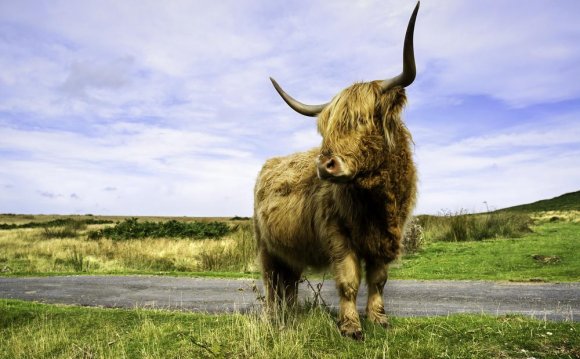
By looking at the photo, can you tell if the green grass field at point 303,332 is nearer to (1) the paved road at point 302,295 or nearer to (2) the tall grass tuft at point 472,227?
(1) the paved road at point 302,295

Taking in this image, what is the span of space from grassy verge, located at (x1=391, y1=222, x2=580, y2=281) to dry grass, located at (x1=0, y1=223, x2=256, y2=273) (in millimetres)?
4548

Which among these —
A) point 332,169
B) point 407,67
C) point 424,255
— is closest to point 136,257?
point 424,255

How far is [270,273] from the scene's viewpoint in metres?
6.53

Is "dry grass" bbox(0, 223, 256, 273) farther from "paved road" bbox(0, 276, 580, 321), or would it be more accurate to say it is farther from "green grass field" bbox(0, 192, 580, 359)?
"paved road" bbox(0, 276, 580, 321)

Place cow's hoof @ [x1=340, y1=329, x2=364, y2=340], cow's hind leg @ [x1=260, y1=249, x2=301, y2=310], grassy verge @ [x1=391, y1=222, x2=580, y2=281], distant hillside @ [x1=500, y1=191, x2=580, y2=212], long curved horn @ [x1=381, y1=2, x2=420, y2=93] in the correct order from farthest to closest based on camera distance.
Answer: distant hillside @ [x1=500, y1=191, x2=580, y2=212] → grassy verge @ [x1=391, y1=222, x2=580, y2=281] → cow's hind leg @ [x1=260, y1=249, x2=301, y2=310] → cow's hoof @ [x1=340, y1=329, x2=364, y2=340] → long curved horn @ [x1=381, y1=2, x2=420, y2=93]

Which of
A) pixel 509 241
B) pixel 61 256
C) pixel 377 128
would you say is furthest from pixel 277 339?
pixel 61 256

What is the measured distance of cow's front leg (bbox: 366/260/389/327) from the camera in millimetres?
5105

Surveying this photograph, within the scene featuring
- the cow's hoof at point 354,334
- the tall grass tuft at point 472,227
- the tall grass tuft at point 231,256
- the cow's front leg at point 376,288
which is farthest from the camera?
the tall grass tuft at point 472,227

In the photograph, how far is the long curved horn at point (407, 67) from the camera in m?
4.05

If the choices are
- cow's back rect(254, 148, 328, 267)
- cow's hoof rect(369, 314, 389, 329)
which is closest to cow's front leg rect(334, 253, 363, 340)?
cow's back rect(254, 148, 328, 267)

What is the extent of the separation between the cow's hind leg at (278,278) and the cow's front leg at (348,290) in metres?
1.68

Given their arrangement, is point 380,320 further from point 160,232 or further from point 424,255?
point 160,232

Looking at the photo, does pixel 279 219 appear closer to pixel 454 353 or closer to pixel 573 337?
pixel 454 353

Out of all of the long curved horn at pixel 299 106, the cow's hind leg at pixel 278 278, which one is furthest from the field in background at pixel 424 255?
the long curved horn at pixel 299 106
